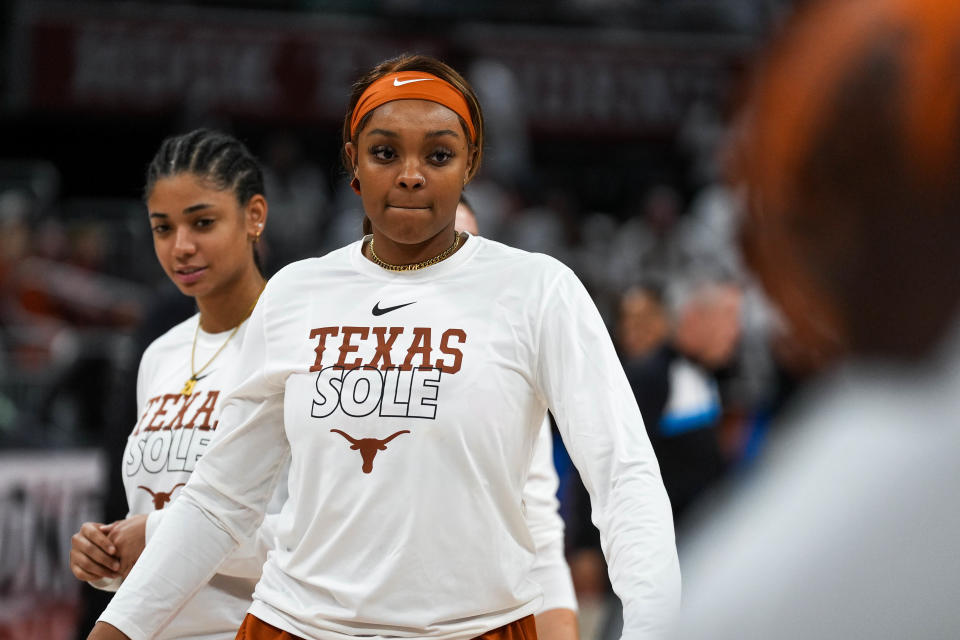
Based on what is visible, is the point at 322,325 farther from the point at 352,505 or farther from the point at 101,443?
the point at 101,443

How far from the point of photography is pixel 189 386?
299 cm

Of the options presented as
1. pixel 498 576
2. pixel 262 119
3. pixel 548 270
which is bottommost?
pixel 498 576

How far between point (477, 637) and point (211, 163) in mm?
1446

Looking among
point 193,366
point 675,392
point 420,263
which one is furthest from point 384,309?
point 675,392

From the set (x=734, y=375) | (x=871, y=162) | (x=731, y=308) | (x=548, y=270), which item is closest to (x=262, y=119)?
(x=734, y=375)

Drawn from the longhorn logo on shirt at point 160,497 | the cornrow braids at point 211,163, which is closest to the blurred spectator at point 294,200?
the cornrow braids at point 211,163

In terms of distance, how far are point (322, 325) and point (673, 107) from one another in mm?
11340

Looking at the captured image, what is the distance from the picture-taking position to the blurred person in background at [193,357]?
9.05ft

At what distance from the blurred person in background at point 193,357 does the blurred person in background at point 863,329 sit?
2.03 meters

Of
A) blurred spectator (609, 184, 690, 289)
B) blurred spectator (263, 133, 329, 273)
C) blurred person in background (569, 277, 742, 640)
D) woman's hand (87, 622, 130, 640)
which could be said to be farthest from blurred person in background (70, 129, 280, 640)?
blurred spectator (609, 184, 690, 289)

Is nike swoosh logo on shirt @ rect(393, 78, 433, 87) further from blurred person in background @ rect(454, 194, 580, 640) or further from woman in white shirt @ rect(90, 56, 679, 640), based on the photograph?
blurred person in background @ rect(454, 194, 580, 640)

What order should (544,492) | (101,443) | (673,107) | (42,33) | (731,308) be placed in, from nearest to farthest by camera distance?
(544,492) < (731,308) < (101,443) < (42,33) < (673,107)

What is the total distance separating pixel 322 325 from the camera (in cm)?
237

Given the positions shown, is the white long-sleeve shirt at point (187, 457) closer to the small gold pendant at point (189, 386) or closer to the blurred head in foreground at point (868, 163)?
the small gold pendant at point (189, 386)
